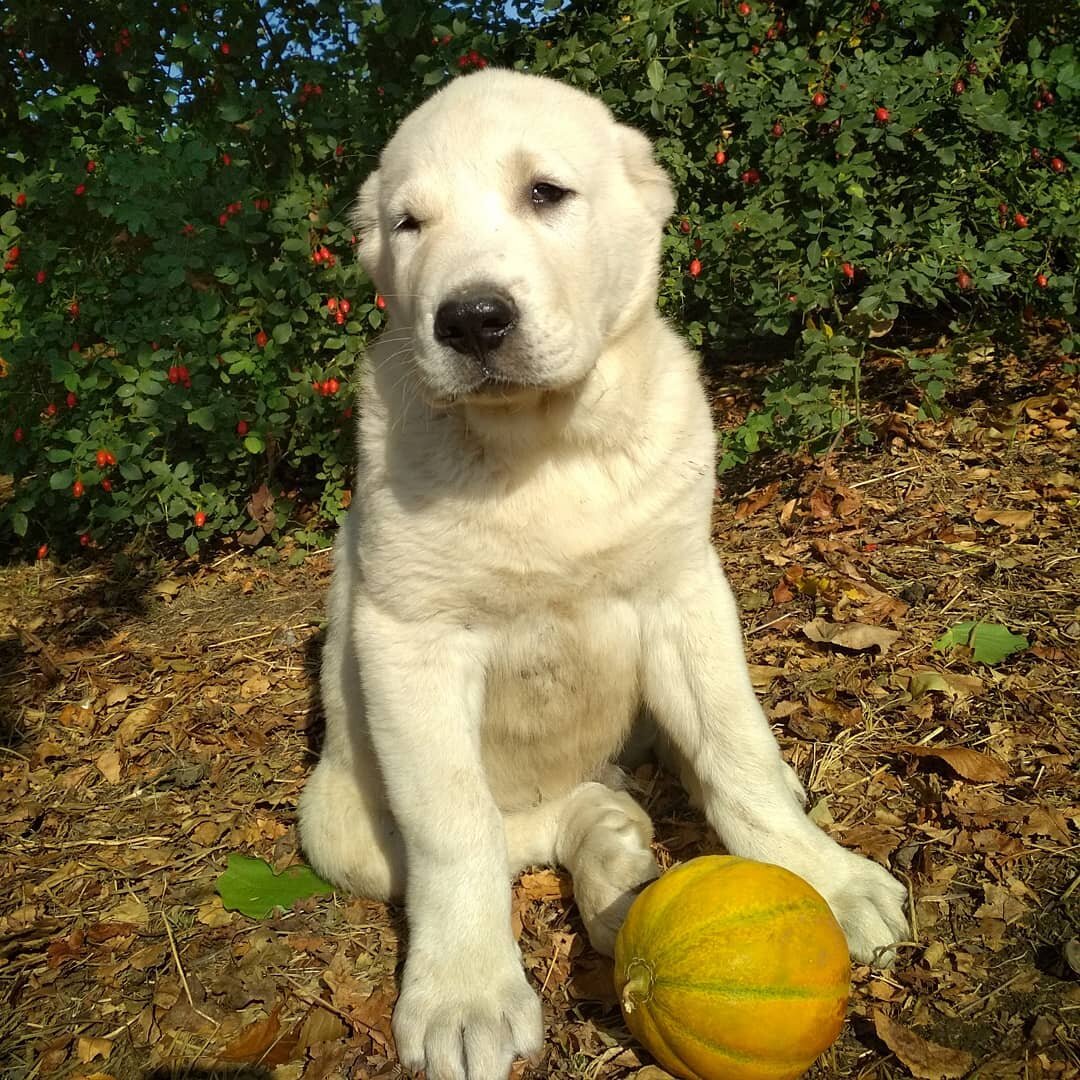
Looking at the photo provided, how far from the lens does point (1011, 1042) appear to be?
194 centimetres

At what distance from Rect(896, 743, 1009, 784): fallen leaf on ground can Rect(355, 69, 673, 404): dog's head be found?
1505 millimetres

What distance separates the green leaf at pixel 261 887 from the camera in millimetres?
2791

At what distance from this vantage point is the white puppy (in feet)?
7.27

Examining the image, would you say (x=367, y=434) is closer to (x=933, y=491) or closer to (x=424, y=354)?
(x=424, y=354)

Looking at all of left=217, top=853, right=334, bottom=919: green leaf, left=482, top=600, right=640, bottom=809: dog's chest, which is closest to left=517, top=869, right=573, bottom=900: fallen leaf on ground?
left=482, top=600, right=640, bottom=809: dog's chest

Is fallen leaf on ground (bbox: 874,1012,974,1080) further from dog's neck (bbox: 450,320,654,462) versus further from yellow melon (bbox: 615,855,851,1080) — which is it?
dog's neck (bbox: 450,320,654,462)

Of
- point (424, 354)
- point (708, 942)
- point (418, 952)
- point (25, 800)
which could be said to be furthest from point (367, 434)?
point (25, 800)

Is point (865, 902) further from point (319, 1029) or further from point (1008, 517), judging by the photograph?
point (1008, 517)

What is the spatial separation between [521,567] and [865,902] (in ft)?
3.74

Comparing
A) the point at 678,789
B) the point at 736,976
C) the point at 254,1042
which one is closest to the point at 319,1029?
the point at 254,1042

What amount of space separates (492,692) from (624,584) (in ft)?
1.55

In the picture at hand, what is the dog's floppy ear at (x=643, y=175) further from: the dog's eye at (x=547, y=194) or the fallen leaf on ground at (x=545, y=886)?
the fallen leaf on ground at (x=545, y=886)

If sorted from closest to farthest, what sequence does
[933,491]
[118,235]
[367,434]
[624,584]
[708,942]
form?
[708,942] < [624,584] < [367,434] < [933,491] < [118,235]

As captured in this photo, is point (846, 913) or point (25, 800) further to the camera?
point (25, 800)
